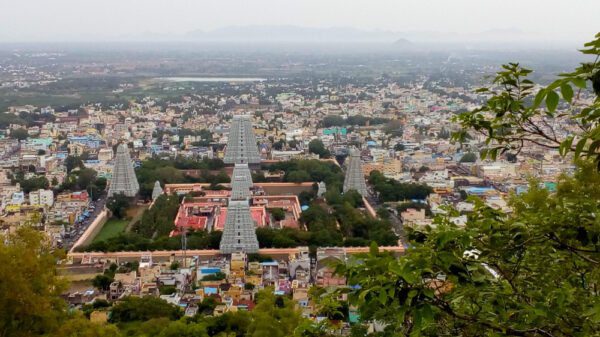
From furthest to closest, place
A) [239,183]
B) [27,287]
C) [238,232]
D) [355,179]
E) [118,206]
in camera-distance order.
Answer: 1. [355,179]
2. [239,183]
3. [118,206]
4. [238,232]
5. [27,287]

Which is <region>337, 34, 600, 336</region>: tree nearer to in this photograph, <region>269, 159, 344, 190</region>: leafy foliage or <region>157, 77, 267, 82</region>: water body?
<region>269, 159, 344, 190</region>: leafy foliage

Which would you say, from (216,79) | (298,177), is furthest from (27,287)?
(216,79)

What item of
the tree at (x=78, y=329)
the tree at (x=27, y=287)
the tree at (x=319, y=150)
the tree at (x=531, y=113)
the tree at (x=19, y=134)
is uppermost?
the tree at (x=531, y=113)

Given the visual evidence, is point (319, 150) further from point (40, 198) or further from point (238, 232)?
point (238, 232)

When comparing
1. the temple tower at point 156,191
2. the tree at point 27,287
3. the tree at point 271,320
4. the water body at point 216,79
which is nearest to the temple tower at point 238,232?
the tree at point 271,320

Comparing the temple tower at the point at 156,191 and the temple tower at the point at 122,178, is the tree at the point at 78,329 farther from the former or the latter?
the temple tower at the point at 122,178

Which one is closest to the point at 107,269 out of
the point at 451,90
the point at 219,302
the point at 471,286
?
the point at 219,302

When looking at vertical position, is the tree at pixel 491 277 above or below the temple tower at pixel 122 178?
above

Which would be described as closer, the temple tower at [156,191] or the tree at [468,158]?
the temple tower at [156,191]
